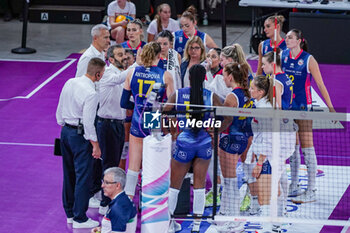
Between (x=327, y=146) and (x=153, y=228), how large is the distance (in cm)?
523

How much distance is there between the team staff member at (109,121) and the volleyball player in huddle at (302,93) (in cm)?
247

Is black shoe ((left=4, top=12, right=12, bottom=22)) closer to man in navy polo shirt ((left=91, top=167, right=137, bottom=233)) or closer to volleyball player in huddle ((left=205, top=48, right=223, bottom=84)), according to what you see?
volleyball player in huddle ((left=205, top=48, right=223, bottom=84))

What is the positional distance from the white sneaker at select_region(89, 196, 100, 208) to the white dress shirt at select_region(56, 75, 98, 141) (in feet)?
4.73

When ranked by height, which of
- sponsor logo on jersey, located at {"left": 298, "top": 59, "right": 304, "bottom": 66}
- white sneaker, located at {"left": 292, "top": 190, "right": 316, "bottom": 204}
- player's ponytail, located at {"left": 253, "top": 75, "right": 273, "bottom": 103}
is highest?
sponsor logo on jersey, located at {"left": 298, "top": 59, "right": 304, "bottom": 66}

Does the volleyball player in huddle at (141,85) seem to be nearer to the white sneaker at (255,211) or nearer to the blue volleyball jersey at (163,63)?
the blue volleyball jersey at (163,63)

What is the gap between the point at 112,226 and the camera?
7.01m

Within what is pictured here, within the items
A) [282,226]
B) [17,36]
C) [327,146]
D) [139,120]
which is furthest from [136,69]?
[17,36]

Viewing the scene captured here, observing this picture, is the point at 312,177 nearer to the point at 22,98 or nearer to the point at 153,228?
the point at 153,228

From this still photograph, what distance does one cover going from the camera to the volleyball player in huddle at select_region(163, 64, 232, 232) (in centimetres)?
784

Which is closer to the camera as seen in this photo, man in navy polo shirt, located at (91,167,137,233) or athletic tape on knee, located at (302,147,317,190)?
man in navy polo shirt, located at (91,167,137,233)

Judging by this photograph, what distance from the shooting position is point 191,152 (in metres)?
7.93

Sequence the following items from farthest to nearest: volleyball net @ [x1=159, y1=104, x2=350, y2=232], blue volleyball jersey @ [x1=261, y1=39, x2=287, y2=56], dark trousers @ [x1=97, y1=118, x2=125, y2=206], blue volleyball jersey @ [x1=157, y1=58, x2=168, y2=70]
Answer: blue volleyball jersey @ [x1=261, y1=39, x2=287, y2=56]
blue volleyball jersey @ [x1=157, y1=58, x2=168, y2=70]
dark trousers @ [x1=97, y1=118, x2=125, y2=206]
volleyball net @ [x1=159, y1=104, x2=350, y2=232]

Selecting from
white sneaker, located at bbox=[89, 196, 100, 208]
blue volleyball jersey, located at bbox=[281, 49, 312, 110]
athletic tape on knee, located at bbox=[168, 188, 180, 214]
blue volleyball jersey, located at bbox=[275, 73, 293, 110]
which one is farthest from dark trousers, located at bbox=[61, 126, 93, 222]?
blue volleyball jersey, located at bbox=[281, 49, 312, 110]

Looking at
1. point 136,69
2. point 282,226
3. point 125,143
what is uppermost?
point 136,69
